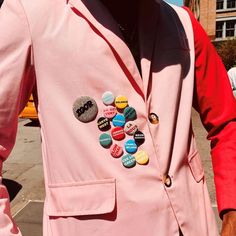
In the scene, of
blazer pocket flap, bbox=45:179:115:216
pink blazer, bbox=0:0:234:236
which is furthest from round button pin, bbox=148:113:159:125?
blazer pocket flap, bbox=45:179:115:216

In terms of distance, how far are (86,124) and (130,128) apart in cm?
14

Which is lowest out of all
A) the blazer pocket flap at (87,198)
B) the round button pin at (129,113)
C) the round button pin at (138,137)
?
the blazer pocket flap at (87,198)

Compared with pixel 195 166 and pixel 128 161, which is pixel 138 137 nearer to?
pixel 128 161

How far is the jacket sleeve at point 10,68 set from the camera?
1153 mm

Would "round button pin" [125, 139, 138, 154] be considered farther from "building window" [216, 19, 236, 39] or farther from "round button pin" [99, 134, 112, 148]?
"building window" [216, 19, 236, 39]

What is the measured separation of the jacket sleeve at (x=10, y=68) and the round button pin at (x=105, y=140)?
285 mm

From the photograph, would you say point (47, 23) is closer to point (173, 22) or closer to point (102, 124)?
point (102, 124)

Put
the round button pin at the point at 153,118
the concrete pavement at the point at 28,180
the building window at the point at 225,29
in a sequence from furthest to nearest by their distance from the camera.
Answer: the building window at the point at 225,29 < the concrete pavement at the point at 28,180 < the round button pin at the point at 153,118

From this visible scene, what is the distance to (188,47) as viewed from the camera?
1366mm

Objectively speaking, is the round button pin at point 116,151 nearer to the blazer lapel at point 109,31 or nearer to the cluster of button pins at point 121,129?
the cluster of button pins at point 121,129

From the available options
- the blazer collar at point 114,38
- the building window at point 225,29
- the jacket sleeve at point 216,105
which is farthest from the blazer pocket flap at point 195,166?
the building window at point 225,29

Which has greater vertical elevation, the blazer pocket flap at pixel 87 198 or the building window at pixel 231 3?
the building window at pixel 231 3

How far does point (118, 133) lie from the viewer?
125 cm

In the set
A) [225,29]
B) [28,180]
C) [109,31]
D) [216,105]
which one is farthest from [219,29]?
[109,31]
